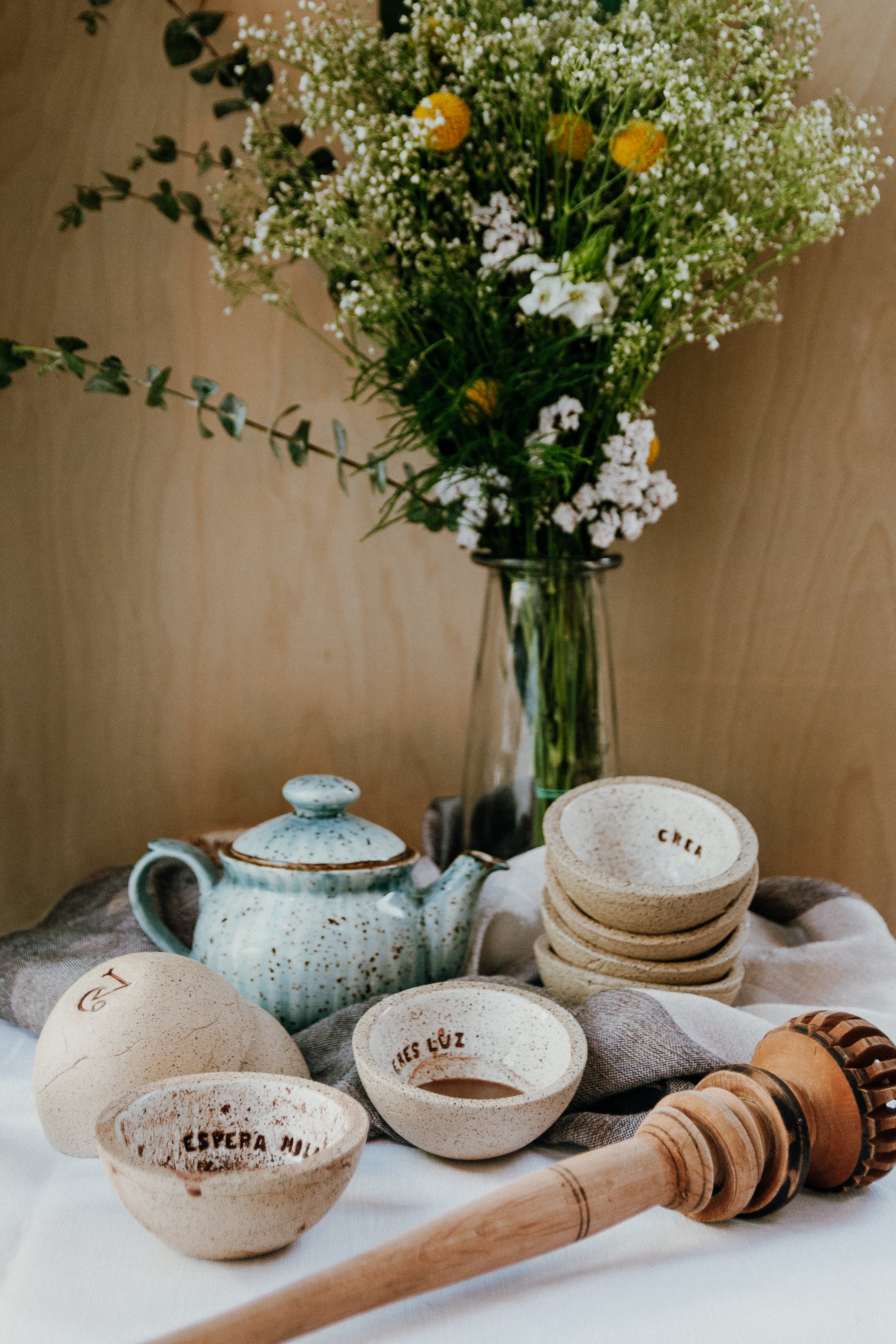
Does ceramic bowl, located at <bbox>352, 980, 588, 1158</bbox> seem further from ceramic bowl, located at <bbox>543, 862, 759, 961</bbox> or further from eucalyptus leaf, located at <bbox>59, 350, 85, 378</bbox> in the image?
eucalyptus leaf, located at <bbox>59, 350, 85, 378</bbox>

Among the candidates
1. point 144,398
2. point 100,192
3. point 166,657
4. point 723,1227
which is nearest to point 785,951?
point 723,1227

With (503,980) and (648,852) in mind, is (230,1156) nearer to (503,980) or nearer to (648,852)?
(503,980)

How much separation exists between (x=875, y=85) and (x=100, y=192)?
0.74 m

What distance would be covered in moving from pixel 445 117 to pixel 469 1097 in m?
0.65

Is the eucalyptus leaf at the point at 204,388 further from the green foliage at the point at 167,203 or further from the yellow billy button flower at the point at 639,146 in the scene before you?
the yellow billy button flower at the point at 639,146

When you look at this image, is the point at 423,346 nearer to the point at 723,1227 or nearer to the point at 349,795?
the point at 349,795

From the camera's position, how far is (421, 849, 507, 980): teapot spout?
67 cm

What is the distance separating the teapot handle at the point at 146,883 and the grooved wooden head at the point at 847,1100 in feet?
1.29

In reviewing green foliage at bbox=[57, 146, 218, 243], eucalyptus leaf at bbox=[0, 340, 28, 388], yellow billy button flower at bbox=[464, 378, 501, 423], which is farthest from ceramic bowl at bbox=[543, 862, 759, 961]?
green foliage at bbox=[57, 146, 218, 243]

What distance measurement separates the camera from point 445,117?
710 mm

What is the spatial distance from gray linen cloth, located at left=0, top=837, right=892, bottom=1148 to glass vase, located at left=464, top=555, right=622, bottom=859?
70 mm

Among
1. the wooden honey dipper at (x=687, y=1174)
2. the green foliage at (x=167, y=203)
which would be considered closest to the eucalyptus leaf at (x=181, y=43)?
the green foliage at (x=167, y=203)

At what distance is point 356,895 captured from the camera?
646mm

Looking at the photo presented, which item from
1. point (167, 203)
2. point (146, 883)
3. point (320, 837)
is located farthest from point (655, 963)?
point (167, 203)
